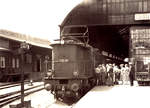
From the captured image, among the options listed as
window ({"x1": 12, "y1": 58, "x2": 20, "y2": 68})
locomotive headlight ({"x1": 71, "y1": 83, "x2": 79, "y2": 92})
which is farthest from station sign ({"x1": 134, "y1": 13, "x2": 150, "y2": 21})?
locomotive headlight ({"x1": 71, "y1": 83, "x2": 79, "y2": 92})

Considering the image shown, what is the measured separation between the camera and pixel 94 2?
30188 mm

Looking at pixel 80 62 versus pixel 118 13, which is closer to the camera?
pixel 80 62

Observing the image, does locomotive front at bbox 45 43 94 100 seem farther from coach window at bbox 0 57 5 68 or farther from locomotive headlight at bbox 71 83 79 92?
coach window at bbox 0 57 5 68

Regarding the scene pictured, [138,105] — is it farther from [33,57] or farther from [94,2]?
[33,57]

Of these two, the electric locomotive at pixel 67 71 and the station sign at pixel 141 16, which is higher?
the station sign at pixel 141 16

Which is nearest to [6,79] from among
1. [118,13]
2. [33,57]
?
[33,57]

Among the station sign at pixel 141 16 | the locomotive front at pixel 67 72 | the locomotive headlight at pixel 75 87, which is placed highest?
the station sign at pixel 141 16

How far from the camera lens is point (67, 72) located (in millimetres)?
16531

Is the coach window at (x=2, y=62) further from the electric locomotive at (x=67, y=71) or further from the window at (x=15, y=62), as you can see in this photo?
the electric locomotive at (x=67, y=71)

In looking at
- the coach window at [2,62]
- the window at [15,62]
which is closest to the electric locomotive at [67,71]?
the coach window at [2,62]

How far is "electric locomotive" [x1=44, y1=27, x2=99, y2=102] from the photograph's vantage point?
51.3 feet

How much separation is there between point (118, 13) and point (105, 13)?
52.8 inches

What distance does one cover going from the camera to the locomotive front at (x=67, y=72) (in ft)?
51.2

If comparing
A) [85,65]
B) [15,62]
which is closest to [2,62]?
[15,62]
